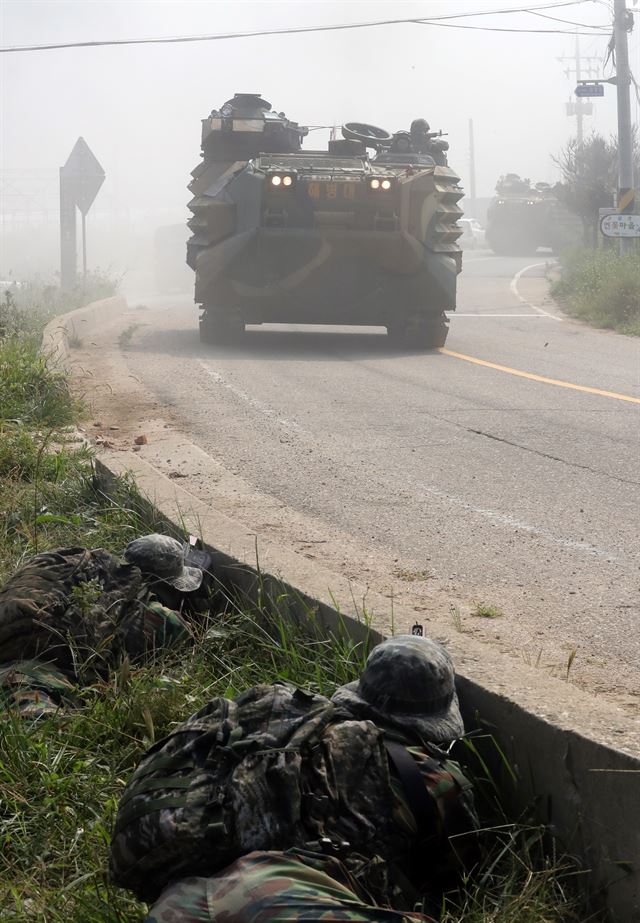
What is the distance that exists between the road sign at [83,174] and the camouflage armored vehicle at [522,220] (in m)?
25.0

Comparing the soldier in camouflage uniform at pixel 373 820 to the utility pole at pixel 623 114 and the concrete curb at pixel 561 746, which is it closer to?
the concrete curb at pixel 561 746

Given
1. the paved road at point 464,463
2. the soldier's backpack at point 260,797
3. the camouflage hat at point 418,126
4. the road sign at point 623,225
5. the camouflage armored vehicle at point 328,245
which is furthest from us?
the road sign at point 623,225

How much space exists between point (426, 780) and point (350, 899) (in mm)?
414

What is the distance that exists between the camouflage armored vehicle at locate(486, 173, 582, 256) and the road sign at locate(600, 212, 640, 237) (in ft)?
76.2

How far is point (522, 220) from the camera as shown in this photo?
146 ft

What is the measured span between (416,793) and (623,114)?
20616mm

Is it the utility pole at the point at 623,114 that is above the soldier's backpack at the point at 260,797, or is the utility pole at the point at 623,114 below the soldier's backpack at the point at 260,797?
above

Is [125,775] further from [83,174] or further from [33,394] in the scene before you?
[83,174]

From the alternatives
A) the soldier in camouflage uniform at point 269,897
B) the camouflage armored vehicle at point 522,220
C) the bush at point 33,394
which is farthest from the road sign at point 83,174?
the camouflage armored vehicle at point 522,220

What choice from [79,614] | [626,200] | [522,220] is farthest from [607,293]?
[522,220]

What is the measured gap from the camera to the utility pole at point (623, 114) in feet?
66.1

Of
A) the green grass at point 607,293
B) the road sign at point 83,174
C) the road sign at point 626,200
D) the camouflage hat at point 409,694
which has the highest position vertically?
the road sign at point 83,174

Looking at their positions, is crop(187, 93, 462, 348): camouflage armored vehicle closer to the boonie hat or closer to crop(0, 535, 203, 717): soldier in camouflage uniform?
the boonie hat

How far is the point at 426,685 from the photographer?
8.77ft
